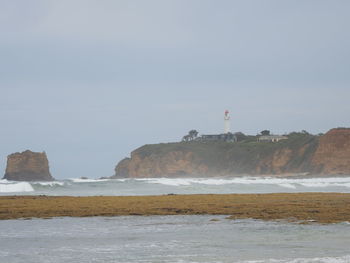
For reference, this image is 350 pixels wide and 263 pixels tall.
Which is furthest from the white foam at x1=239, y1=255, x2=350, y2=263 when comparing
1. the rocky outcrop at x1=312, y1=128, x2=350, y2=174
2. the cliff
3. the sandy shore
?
the cliff

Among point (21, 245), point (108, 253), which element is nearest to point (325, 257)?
point (108, 253)

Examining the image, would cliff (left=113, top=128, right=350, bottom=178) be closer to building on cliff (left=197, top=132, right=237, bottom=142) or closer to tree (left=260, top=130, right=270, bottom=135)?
building on cliff (left=197, top=132, right=237, bottom=142)

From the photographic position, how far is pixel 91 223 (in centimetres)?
2495

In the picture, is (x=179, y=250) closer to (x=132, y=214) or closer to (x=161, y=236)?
(x=161, y=236)

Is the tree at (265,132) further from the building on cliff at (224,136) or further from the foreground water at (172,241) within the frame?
the foreground water at (172,241)

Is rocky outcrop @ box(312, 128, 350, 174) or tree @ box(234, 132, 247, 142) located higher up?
tree @ box(234, 132, 247, 142)

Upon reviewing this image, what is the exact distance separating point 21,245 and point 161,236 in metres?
4.35

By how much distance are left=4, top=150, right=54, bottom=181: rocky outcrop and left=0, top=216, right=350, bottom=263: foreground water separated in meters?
85.9

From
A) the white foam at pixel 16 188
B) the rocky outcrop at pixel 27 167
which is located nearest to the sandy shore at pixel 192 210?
the white foam at pixel 16 188

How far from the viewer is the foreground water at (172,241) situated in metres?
16.0

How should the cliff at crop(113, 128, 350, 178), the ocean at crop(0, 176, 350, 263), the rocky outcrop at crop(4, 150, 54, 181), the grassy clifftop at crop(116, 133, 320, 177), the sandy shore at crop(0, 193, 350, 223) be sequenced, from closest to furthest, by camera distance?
the ocean at crop(0, 176, 350, 263) < the sandy shore at crop(0, 193, 350, 223) < the rocky outcrop at crop(4, 150, 54, 181) < the cliff at crop(113, 128, 350, 178) < the grassy clifftop at crop(116, 133, 320, 177)

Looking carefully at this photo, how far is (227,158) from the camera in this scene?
150 m

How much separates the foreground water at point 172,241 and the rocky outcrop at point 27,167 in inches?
3380

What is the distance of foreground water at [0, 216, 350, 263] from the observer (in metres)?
16.0
